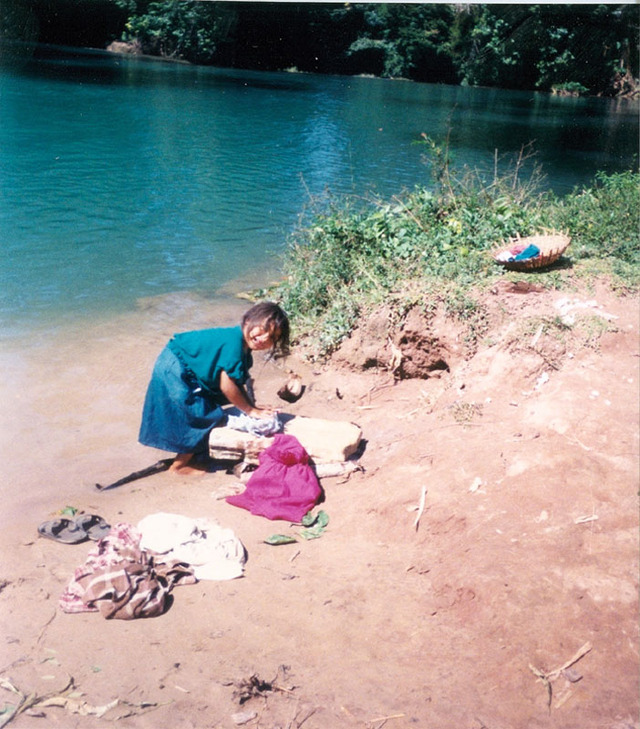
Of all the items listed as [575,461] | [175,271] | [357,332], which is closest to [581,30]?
[175,271]

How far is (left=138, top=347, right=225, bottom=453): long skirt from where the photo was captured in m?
4.55

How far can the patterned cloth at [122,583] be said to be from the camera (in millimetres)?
3268

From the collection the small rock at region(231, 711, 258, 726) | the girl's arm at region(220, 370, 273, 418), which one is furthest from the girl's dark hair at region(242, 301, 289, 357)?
the small rock at region(231, 711, 258, 726)

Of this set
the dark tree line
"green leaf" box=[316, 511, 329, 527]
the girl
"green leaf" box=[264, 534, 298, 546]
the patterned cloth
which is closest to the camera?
the patterned cloth

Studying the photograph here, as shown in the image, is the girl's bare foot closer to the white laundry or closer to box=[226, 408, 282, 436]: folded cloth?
box=[226, 408, 282, 436]: folded cloth

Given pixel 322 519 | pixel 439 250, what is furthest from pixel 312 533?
pixel 439 250

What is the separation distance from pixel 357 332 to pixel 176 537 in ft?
9.64

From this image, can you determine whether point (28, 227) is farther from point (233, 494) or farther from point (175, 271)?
point (233, 494)

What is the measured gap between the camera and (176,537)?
365 cm

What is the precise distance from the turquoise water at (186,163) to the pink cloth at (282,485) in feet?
13.7

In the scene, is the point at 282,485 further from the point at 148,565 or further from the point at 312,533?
the point at 148,565

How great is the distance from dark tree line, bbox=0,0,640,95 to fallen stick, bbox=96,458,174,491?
25.4 metres

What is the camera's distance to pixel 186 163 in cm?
1501

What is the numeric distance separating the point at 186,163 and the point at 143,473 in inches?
453
